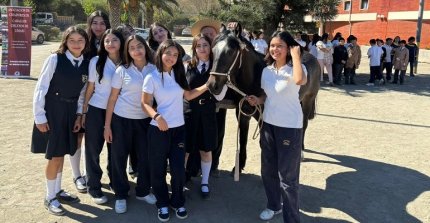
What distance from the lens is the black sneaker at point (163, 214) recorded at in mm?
3678

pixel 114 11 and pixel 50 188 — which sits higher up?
pixel 114 11

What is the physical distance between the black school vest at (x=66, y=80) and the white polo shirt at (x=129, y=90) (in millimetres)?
358

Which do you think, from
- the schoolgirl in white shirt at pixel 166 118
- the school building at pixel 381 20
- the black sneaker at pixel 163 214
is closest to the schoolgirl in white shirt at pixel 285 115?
the schoolgirl in white shirt at pixel 166 118

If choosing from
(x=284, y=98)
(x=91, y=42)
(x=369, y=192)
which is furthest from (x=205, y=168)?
(x=369, y=192)

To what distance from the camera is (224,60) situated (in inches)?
145

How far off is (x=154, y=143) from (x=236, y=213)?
1152mm

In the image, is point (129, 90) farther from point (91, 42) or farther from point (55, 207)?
point (55, 207)

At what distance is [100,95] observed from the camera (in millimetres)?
3770

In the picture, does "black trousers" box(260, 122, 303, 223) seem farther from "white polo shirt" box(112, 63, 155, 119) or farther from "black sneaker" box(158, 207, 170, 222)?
"white polo shirt" box(112, 63, 155, 119)

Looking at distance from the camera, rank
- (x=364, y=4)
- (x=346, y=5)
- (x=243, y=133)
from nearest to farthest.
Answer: (x=243, y=133), (x=364, y=4), (x=346, y=5)

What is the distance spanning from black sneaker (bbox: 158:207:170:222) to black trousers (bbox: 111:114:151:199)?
0.39 m

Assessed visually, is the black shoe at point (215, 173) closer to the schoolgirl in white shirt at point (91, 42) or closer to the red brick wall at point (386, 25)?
the schoolgirl in white shirt at point (91, 42)

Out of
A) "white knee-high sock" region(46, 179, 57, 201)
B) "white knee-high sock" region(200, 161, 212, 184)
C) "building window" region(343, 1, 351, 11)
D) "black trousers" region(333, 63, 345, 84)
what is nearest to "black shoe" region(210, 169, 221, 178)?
"white knee-high sock" region(200, 161, 212, 184)

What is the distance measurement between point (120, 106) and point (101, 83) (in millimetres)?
307
